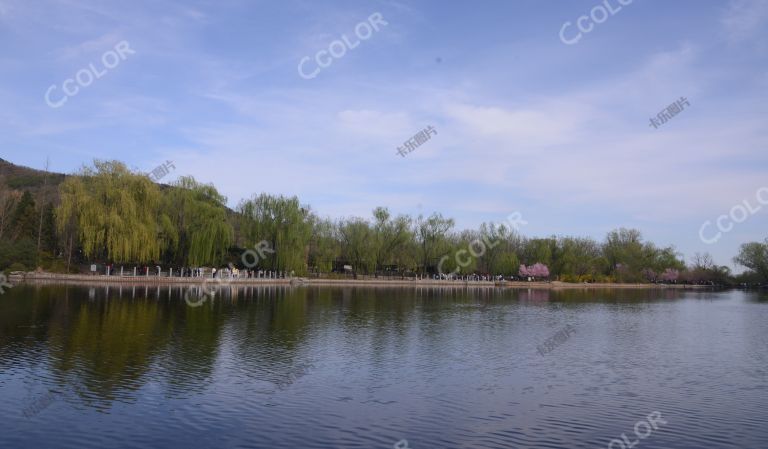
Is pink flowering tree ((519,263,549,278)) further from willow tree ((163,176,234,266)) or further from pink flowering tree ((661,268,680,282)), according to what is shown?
willow tree ((163,176,234,266))

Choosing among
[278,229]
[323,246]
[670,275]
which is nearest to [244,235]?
[278,229]

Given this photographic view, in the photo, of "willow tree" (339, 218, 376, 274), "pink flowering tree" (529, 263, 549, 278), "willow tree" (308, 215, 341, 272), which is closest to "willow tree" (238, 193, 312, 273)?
"willow tree" (308, 215, 341, 272)

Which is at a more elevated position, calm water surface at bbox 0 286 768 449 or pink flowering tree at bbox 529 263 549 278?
pink flowering tree at bbox 529 263 549 278

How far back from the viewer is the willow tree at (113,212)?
38594 millimetres

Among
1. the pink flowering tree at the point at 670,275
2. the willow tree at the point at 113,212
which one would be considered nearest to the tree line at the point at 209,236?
the willow tree at the point at 113,212

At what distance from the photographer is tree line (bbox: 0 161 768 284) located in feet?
129

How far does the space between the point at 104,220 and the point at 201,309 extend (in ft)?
57.1

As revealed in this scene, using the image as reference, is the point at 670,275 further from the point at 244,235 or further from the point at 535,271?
the point at 244,235

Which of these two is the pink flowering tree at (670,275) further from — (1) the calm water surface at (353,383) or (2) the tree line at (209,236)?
(1) the calm water surface at (353,383)

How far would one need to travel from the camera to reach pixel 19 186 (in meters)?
92.4

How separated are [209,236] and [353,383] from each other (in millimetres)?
33497

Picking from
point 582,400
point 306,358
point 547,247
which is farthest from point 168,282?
point 547,247

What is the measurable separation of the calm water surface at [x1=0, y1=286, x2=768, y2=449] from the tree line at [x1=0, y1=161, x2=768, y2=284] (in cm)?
1726

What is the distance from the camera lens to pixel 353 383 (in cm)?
1241
